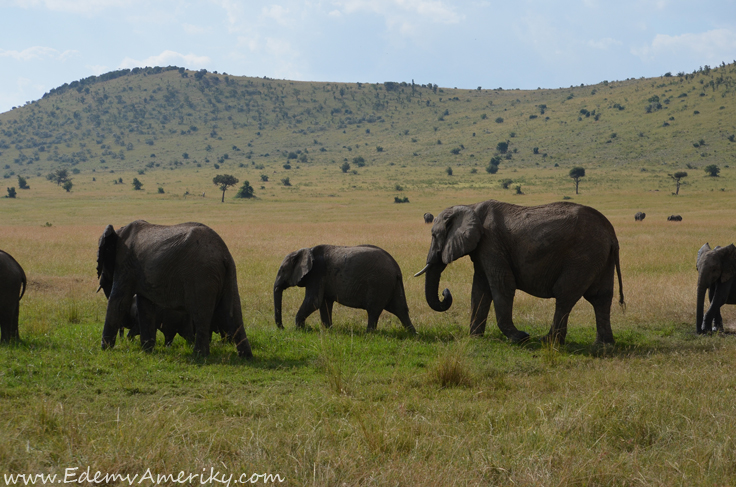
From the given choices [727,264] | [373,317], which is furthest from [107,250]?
[727,264]

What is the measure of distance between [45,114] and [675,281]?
643 feet

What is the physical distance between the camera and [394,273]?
1084 cm

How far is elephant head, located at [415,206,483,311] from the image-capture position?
33.5 ft

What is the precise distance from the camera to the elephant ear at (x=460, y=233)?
10188 millimetres

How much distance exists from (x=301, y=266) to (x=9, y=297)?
15.1 ft

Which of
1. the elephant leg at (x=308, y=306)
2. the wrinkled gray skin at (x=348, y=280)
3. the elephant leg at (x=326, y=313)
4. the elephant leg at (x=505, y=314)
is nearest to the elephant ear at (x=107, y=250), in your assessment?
the wrinkled gray skin at (x=348, y=280)

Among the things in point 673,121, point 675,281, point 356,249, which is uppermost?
point 673,121

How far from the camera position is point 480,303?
34.3 ft

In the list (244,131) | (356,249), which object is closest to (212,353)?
(356,249)

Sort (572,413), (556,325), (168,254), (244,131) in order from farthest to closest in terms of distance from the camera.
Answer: (244,131)
(556,325)
(168,254)
(572,413)

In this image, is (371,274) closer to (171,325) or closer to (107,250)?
(171,325)

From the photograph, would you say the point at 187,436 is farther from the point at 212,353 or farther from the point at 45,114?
the point at 45,114

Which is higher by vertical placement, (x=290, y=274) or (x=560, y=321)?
(x=290, y=274)

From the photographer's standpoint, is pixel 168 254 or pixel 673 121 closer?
pixel 168 254
